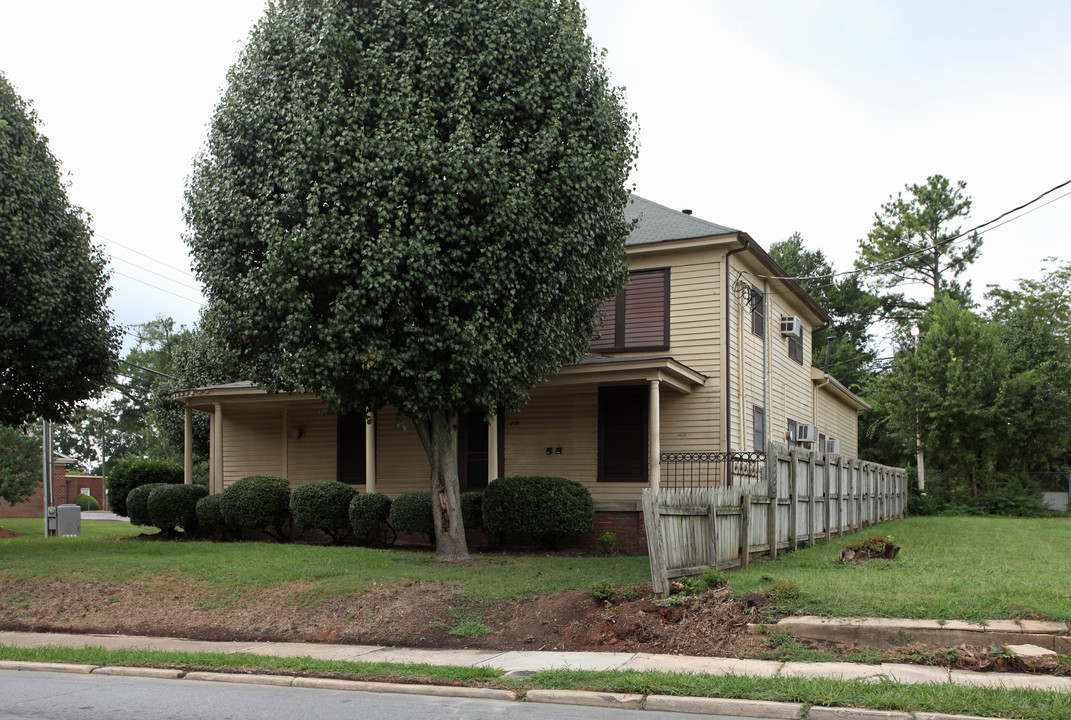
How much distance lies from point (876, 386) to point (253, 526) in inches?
1016

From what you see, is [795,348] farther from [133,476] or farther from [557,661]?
[133,476]

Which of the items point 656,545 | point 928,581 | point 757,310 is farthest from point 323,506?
point 928,581

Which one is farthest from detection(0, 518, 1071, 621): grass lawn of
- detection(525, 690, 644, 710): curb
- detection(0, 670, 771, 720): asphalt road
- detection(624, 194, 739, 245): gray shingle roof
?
detection(624, 194, 739, 245): gray shingle roof

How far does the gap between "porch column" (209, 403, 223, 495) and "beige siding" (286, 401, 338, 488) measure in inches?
59.0

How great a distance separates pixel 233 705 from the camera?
7.14 meters

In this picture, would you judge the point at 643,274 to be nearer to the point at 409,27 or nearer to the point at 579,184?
the point at 579,184

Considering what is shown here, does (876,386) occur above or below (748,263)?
below

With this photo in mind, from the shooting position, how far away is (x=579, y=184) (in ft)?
45.0

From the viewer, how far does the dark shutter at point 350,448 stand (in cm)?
2058

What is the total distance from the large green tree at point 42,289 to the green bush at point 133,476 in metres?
7.81

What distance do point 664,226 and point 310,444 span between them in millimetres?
9610

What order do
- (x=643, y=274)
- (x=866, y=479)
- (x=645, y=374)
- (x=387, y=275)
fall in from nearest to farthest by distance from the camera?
(x=387, y=275) → (x=645, y=374) → (x=643, y=274) → (x=866, y=479)

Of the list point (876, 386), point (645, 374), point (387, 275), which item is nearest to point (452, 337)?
point (387, 275)

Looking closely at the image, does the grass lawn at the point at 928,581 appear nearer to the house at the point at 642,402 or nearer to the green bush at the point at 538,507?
the house at the point at 642,402
